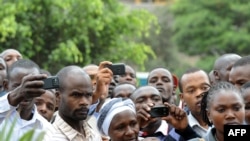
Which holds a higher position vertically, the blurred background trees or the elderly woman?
the blurred background trees

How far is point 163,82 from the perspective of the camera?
790 cm

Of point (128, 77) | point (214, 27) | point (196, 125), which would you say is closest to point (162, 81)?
point (128, 77)

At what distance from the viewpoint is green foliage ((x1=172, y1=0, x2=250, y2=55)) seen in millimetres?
29172

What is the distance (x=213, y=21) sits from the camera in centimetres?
2980

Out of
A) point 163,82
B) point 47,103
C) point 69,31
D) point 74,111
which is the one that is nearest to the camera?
point 74,111

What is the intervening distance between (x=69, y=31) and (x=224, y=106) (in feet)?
32.2

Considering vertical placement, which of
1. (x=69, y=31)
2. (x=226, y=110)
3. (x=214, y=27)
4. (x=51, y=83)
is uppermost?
(x=214, y=27)

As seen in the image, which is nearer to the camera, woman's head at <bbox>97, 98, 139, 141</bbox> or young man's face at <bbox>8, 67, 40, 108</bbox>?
woman's head at <bbox>97, 98, 139, 141</bbox>

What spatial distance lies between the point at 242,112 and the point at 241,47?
23844 millimetres

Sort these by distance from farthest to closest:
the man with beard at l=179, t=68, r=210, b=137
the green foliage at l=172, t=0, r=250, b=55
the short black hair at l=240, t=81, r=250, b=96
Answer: the green foliage at l=172, t=0, r=250, b=55, the man with beard at l=179, t=68, r=210, b=137, the short black hair at l=240, t=81, r=250, b=96

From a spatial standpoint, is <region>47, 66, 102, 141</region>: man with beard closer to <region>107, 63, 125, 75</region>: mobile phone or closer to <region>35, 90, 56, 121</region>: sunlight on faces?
<region>107, 63, 125, 75</region>: mobile phone

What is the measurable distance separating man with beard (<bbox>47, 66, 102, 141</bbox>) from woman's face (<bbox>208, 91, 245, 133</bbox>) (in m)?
0.97

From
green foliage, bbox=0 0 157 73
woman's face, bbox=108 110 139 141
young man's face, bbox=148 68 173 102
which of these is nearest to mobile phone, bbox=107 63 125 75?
woman's face, bbox=108 110 139 141

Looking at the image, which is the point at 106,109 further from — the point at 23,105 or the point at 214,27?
the point at 214,27
